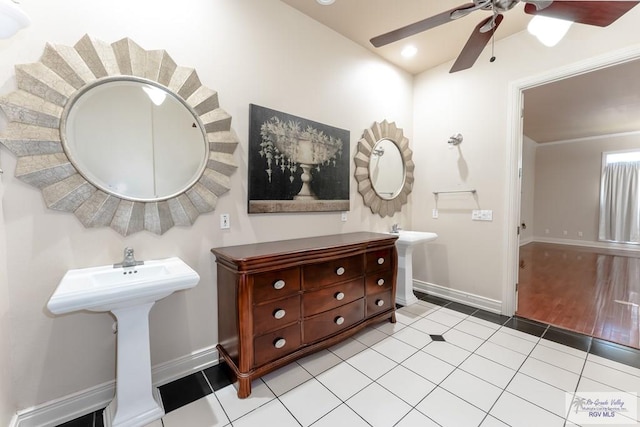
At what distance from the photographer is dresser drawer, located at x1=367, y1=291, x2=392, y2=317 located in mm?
2445

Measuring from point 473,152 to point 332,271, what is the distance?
2.23 m

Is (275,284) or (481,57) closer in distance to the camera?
(275,284)

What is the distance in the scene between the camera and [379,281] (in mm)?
2523

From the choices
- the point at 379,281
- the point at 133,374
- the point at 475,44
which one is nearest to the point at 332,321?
the point at 379,281

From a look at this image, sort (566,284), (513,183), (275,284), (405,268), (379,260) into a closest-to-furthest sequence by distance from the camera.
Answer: (275,284) < (379,260) < (513,183) < (405,268) < (566,284)

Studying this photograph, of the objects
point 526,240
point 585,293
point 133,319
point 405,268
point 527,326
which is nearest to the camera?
point 133,319

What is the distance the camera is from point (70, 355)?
5.07ft

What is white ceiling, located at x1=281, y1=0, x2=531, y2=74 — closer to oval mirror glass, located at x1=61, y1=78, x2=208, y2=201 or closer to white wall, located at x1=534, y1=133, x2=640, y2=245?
oval mirror glass, located at x1=61, y1=78, x2=208, y2=201

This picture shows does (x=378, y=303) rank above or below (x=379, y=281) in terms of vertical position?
below

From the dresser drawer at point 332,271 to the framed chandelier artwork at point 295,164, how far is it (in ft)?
2.00

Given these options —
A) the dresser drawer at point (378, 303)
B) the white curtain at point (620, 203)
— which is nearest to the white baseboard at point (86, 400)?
the dresser drawer at point (378, 303)

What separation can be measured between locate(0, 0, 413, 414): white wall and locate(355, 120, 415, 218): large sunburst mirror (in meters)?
0.23

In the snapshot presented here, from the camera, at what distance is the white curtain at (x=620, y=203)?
6276mm

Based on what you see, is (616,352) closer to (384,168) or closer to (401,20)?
(384,168)
